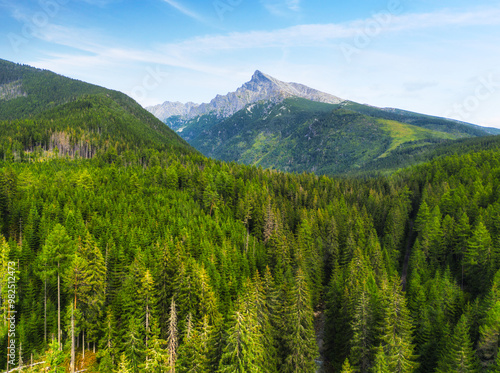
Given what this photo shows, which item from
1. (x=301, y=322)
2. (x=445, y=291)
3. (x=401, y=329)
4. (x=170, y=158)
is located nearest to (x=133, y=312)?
(x=301, y=322)

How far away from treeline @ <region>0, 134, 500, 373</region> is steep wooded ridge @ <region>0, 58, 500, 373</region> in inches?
11.2

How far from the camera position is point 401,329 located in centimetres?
3472

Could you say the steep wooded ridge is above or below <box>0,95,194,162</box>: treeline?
below

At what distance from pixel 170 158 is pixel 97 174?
140 feet

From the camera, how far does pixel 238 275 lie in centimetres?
5603

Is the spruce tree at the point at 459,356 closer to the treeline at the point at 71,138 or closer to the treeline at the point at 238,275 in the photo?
the treeline at the point at 238,275

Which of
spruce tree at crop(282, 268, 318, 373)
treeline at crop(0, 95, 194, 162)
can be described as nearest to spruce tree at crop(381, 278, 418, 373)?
spruce tree at crop(282, 268, 318, 373)

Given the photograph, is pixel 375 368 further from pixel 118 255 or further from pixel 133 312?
pixel 118 255

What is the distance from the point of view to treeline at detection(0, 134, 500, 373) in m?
33.2

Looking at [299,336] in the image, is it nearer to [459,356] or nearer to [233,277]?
[459,356]

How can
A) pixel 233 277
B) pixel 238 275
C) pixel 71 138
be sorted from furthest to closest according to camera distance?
1. pixel 71 138
2. pixel 238 275
3. pixel 233 277

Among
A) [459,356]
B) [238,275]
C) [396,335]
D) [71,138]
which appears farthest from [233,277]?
[71,138]

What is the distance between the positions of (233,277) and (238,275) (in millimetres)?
3780

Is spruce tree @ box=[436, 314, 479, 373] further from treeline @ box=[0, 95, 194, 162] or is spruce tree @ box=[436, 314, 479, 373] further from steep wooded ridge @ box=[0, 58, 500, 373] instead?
treeline @ box=[0, 95, 194, 162]
